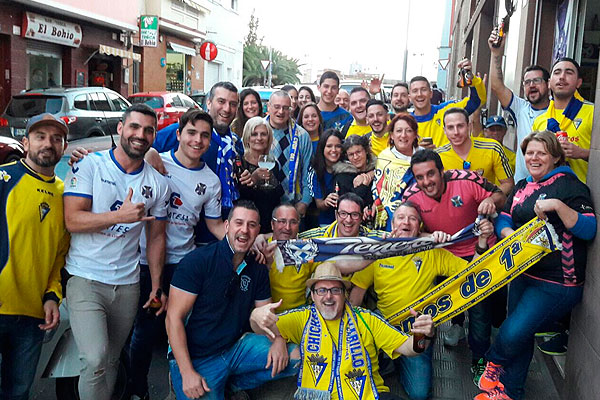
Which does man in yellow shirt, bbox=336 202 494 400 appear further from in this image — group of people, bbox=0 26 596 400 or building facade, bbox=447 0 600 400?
building facade, bbox=447 0 600 400

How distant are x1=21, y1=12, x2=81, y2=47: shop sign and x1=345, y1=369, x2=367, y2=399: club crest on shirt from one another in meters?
19.0

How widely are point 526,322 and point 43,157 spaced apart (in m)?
3.28

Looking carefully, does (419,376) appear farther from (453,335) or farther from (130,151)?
(130,151)

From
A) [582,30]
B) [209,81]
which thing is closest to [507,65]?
[582,30]

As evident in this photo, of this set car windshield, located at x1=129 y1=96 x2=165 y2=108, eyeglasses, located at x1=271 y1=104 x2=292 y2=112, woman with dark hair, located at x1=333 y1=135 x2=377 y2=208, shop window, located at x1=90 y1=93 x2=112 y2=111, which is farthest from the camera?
car windshield, located at x1=129 y1=96 x2=165 y2=108

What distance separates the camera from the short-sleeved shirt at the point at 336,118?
7.41 meters

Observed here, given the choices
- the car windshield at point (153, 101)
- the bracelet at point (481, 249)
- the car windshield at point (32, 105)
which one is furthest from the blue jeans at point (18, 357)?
the car windshield at point (153, 101)

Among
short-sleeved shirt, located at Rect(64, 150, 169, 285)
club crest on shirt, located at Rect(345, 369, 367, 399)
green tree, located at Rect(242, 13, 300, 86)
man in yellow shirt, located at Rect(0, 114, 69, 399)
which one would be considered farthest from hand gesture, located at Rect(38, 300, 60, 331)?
green tree, located at Rect(242, 13, 300, 86)

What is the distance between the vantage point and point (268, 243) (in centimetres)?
434

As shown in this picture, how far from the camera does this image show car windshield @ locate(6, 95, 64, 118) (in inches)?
507

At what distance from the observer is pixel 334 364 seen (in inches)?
148

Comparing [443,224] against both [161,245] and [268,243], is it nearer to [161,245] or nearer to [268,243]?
[268,243]

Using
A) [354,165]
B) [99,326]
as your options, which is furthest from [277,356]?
[354,165]

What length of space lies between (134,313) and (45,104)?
1093 centimetres
